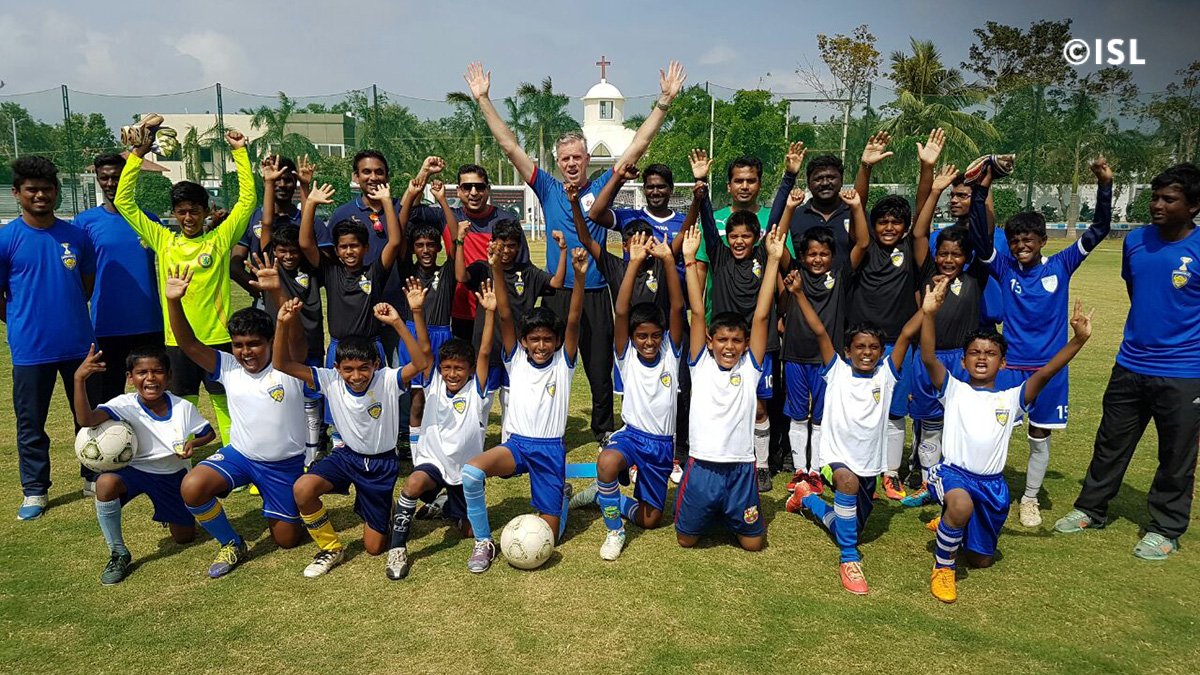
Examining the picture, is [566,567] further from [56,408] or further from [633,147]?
[56,408]

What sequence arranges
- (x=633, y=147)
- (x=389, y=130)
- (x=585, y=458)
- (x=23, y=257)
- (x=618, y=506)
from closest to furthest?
(x=618, y=506) < (x=23, y=257) < (x=633, y=147) < (x=585, y=458) < (x=389, y=130)

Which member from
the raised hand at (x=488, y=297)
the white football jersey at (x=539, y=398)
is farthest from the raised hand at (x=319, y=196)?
the white football jersey at (x=539, y=398)

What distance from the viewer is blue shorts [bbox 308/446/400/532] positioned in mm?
4871

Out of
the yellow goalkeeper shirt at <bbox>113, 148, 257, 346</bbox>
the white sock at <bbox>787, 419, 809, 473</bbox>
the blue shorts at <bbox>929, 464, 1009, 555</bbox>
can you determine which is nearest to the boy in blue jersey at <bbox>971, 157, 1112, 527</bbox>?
the blue shorts at <bbox>929, 464, 1009, 555</bbox>

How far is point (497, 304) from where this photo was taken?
16.8 feet

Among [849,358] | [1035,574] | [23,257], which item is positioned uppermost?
[23,257]

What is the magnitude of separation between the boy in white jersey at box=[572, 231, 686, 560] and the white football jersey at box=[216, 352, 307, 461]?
2.01m

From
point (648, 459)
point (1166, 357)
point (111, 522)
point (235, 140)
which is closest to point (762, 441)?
point (648, 459)

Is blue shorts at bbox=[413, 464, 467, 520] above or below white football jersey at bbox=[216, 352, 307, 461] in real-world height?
below

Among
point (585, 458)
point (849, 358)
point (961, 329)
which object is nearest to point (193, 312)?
point (585, 458)

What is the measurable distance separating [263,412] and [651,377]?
2500 millimetres

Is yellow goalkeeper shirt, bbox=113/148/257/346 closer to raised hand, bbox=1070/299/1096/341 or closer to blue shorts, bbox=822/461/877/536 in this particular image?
blue shorts, bbox=822/461/877/536

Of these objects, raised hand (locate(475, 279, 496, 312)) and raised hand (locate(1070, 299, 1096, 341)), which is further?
raised hand (locate(475, 279, 496, 312))

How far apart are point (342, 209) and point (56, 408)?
4515 mm
